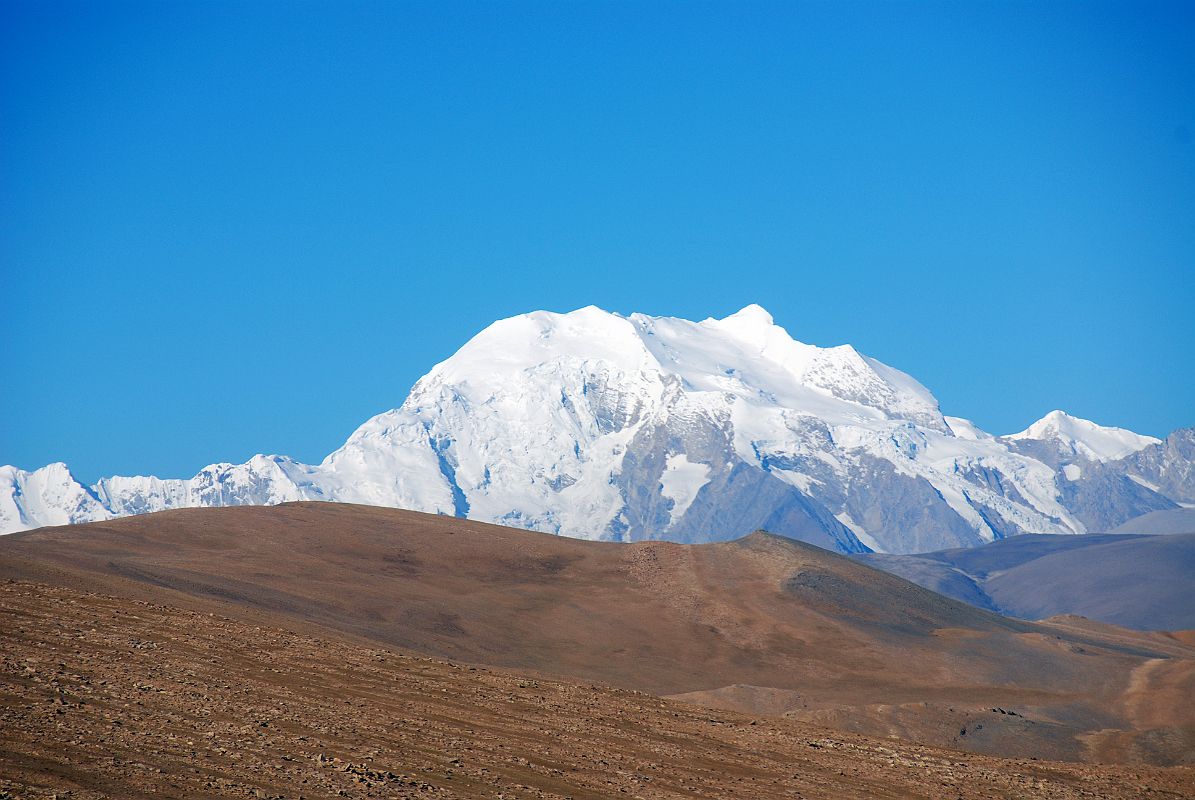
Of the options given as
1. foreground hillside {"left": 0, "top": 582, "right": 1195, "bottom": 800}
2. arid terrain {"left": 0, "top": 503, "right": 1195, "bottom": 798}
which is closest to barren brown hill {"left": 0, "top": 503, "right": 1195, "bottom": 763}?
arid terrain {"left": 0, "top": 503, "right": 1195, "bottom": 798}

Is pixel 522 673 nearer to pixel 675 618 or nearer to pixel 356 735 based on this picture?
pixel 356 735

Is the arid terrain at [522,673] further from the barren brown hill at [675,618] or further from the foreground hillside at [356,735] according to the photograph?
the barren brown hill at [675,618]

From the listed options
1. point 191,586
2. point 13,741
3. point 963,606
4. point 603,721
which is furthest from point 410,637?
point 963,606

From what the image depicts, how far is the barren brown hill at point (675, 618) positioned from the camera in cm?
5516

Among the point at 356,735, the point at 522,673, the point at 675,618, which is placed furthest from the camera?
the point at 675,618

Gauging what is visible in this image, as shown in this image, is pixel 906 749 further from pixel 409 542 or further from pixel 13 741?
pixel 409 542

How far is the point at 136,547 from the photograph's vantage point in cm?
8156

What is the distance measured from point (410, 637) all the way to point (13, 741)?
145 feet

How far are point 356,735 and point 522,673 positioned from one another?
20.9 metres

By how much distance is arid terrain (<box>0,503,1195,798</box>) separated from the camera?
28.8 meters

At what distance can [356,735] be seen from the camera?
30969 millimetres

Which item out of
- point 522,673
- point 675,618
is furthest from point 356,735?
point 675,618

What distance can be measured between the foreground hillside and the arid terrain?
0.11m

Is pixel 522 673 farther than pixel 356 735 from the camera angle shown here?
Yes
